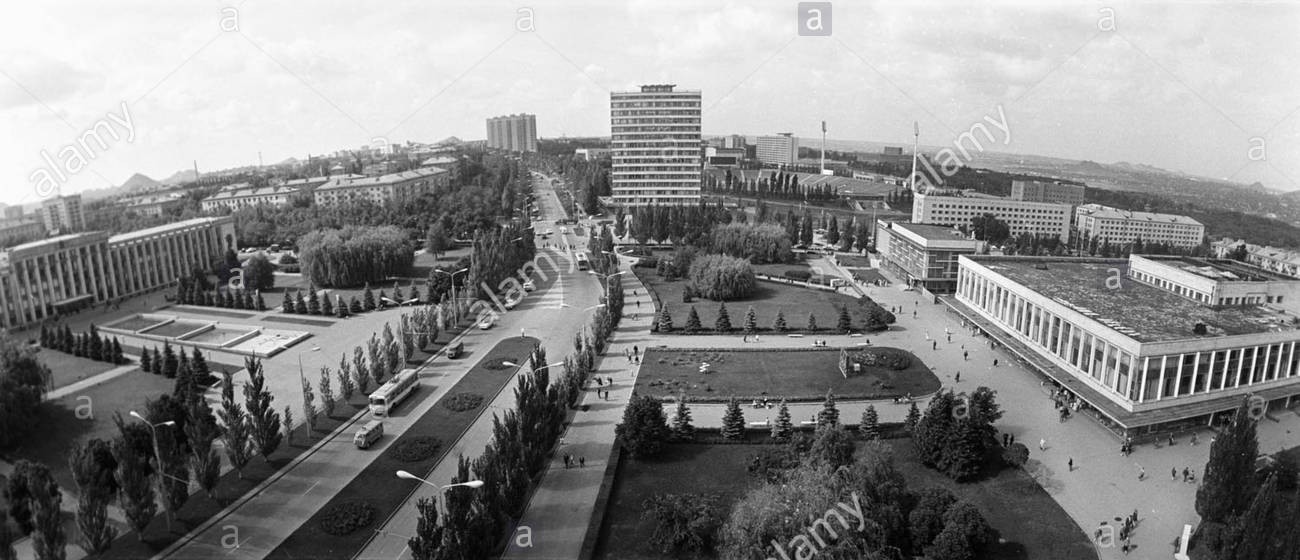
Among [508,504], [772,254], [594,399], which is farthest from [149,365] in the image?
[772,254]

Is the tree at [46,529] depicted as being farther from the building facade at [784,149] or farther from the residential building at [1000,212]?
the building facade at [784,149]

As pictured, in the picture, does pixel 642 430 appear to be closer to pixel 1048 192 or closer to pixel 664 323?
pixel 664 323

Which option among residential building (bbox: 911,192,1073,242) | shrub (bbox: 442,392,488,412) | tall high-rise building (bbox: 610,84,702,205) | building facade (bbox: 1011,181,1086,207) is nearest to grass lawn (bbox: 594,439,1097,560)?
shrub (bbox: 442,392,488,412)

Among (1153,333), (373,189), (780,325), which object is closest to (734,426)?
(780,325)

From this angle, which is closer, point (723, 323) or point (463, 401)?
→ point (463, 401)

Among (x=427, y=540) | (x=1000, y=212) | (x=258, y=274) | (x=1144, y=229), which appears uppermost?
(x=1000, y=212)

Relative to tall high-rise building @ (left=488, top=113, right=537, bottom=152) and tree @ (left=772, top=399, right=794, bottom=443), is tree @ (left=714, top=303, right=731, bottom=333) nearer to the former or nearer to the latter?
tree @ (left=772, top=399, right=794, bottom=443)

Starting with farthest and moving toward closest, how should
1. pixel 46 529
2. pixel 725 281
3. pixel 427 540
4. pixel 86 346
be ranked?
pixel 725 281 → pixel 86 346 → pixel 46 529 → pixel 427 540
